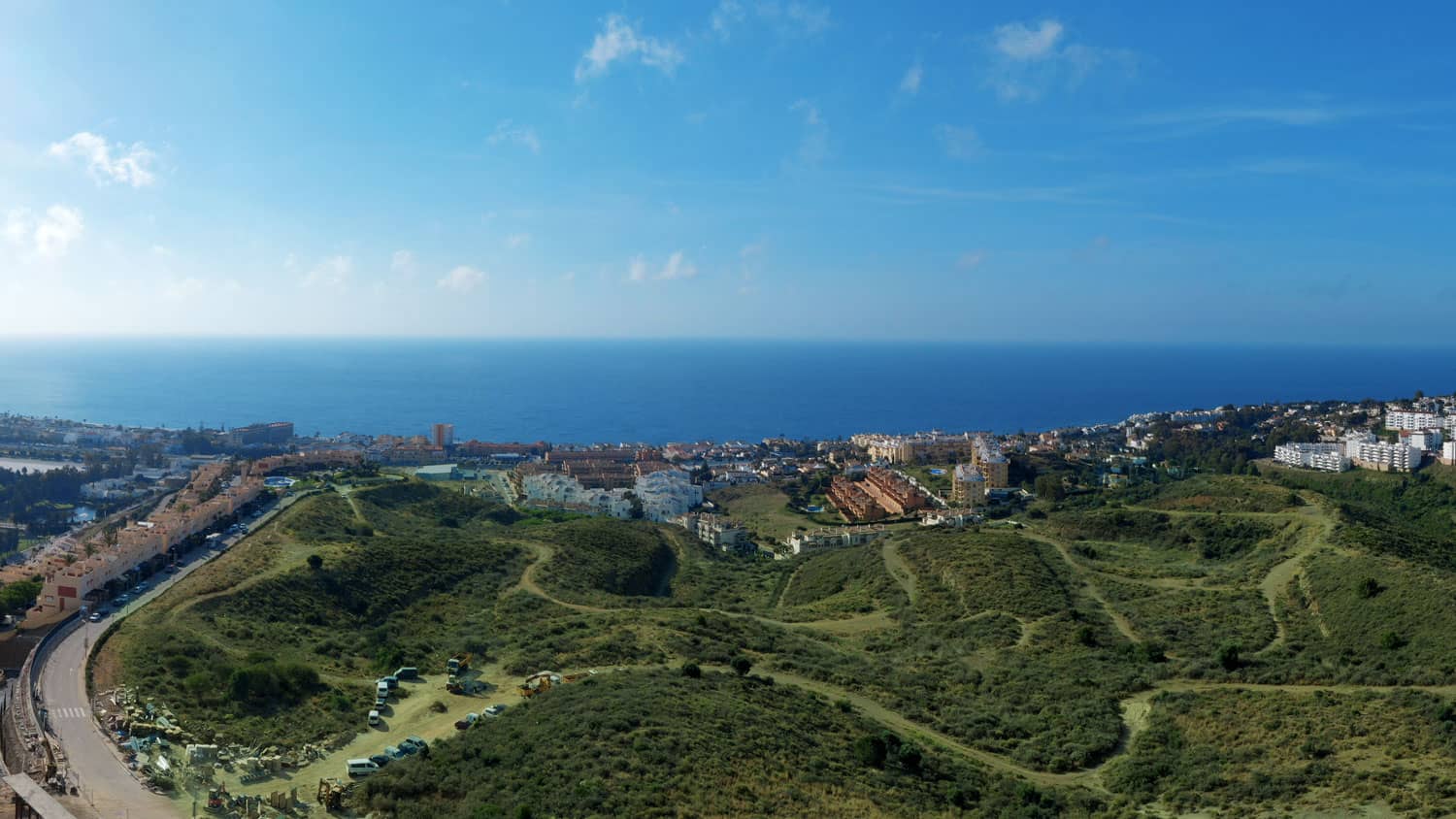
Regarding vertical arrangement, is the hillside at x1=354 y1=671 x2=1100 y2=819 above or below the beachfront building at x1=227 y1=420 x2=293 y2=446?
above

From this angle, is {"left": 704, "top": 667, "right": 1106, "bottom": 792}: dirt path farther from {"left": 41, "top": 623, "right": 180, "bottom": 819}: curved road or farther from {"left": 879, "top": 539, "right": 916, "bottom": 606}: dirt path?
{"left": 41, "top": 623, "right": 180, "bottom": 819}: curved road

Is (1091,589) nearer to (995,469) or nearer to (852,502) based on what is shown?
(852,502)

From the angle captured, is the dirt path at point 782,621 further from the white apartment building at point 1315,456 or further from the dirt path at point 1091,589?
the white apartment building at point 1315,456

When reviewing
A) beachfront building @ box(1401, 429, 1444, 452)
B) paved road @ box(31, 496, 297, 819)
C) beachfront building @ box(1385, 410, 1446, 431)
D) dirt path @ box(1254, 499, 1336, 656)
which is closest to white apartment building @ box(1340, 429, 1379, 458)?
beachfront building @ box(1401, 429, 1444, 452)

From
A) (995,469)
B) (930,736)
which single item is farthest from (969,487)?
(930,736)

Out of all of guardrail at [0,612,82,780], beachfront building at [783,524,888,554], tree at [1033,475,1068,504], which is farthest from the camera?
tree at [1033,475,1068,504]

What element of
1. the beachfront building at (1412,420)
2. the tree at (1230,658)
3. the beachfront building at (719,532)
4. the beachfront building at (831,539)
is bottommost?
the beachfront building at (719,532)

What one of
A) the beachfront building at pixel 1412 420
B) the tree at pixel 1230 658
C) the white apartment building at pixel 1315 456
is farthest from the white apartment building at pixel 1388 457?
the tree at pixel 1230 658
